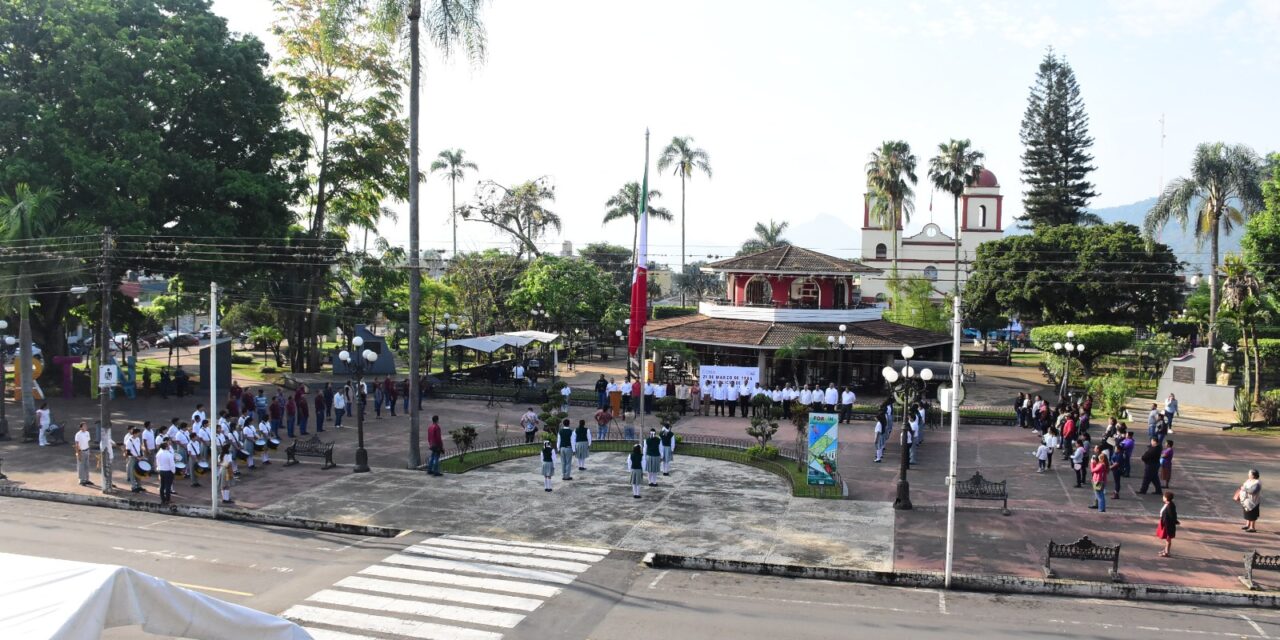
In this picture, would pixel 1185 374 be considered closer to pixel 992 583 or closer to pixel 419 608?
pixel 992 583

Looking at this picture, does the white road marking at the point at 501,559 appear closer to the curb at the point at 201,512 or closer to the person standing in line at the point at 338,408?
the curb at the point at 201,512

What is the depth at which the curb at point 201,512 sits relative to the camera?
64.3ft

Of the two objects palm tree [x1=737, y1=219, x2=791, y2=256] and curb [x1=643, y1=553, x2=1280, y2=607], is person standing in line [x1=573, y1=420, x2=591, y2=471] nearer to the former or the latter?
curb [x1=643, y1=553, x2=1280, y2=607]

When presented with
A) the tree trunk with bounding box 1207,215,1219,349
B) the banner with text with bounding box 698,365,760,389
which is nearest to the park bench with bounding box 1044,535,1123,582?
the banner with text with bounding box 698,365,760,389

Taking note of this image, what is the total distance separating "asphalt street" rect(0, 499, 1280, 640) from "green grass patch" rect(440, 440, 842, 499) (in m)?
6.69

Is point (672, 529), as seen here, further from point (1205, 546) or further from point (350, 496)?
point (1205, 546)

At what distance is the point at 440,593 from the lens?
15281 mm

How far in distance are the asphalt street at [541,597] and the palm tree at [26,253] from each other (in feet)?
46.1

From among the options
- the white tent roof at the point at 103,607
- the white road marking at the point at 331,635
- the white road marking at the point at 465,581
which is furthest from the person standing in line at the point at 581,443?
the white tent roof at the point at 103,607

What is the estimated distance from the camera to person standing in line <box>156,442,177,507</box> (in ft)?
69.9

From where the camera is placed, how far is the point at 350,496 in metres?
22.6

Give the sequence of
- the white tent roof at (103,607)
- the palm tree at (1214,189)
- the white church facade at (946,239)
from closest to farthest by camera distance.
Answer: the white tent roof at (103,607) < the palm tree at (1214,189) < the white church facade at (946,239)

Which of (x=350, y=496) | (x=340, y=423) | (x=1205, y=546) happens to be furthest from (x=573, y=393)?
(x=1205, y=546)

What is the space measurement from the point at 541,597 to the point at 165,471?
37.2 ft
